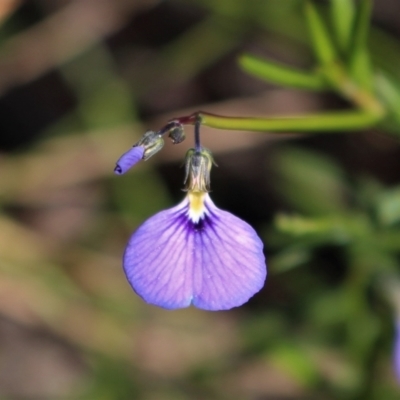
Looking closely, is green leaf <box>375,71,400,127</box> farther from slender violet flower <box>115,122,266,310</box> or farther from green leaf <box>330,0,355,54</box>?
slender violet flower <box>115,122,266,310</box>

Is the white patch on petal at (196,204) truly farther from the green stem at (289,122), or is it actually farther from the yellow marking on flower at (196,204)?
the green stem at (289,122)

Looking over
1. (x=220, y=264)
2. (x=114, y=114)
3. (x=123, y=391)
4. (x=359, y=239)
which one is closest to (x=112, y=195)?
(x=114, y=114)

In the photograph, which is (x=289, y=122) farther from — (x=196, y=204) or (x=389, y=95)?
(x=389, y=95)

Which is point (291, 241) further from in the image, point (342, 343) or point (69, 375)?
point (69, 375)

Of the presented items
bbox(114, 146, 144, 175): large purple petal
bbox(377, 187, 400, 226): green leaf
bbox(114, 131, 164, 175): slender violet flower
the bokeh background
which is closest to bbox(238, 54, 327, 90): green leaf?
bbox(377, 187, 400, 226): green leaf

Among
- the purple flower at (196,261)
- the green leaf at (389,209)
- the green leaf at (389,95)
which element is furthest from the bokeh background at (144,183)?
the purple flower at (196,261)

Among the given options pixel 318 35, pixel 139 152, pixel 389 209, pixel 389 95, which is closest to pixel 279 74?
pixel 318 35
